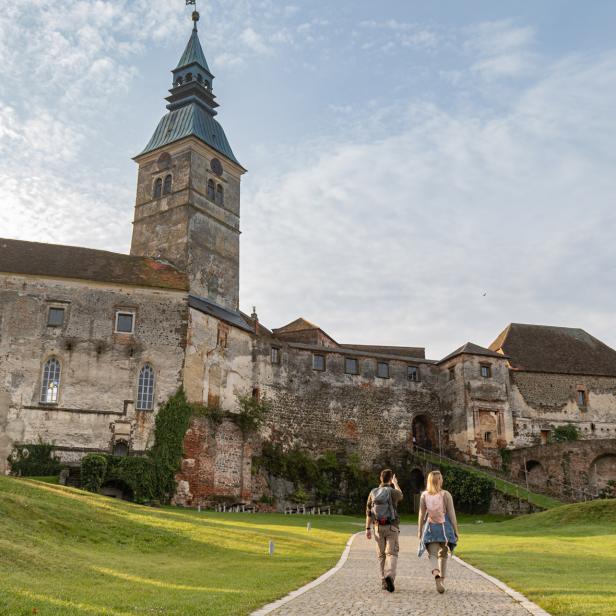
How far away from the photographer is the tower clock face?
175 ft

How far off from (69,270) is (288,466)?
17.8 metres

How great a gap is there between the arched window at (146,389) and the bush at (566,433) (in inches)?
1165

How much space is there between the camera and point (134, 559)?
56.9 feet

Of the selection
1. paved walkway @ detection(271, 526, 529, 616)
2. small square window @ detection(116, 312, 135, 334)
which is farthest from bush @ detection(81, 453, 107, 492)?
paved walkway @ detection(271, 526, 529, 616)

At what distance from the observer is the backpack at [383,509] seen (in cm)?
1212

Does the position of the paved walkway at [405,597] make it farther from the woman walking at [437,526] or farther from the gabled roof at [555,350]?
the gabled roof at [555,350]

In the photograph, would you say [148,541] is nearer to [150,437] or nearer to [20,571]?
[20,571]

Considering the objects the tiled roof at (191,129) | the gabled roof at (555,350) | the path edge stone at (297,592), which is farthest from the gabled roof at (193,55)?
the path edge stone at (297,592)

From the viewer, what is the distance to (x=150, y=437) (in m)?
38.9

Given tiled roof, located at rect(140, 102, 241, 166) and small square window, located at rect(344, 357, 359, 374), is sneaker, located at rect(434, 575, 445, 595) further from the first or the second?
tiled roof, located at rect(140, 102, 241, 166)

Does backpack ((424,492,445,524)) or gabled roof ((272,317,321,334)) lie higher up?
gabled roof ((272,317,321,334))

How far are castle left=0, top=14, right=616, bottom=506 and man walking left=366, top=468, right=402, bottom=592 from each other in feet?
92.1

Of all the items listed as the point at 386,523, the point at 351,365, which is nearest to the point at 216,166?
the point at 351,365

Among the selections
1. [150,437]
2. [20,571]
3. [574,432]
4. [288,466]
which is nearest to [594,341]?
[574,432]
